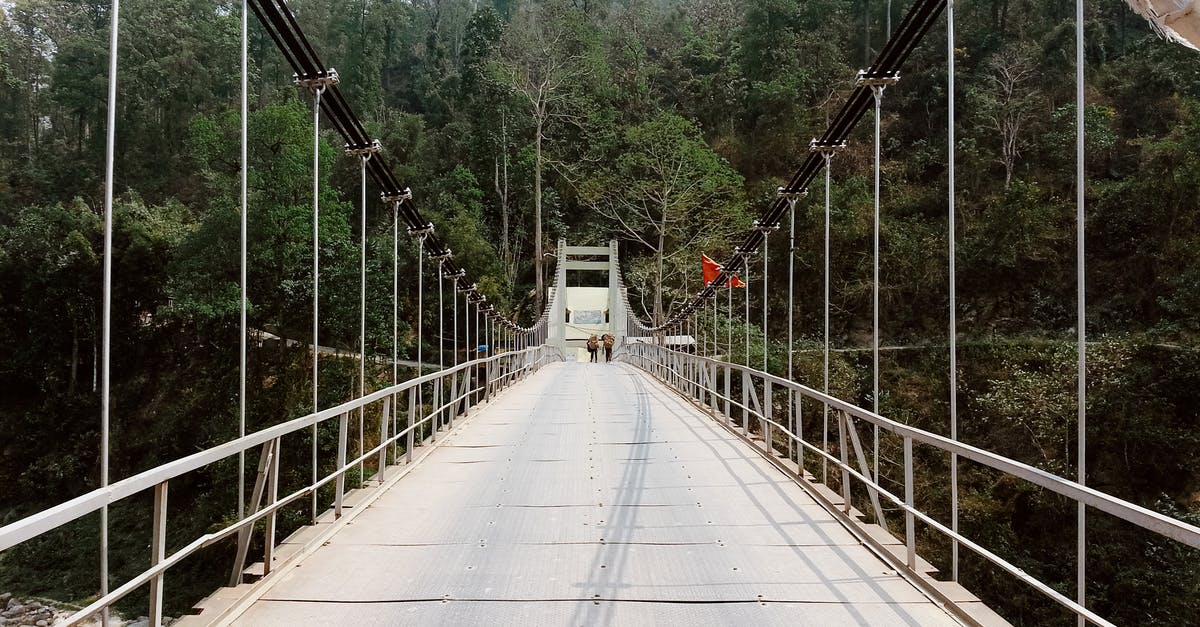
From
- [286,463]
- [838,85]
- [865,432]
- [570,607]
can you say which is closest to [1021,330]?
[865,432]

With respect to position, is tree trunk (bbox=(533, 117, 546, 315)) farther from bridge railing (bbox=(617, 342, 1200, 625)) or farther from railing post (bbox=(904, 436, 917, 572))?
railing post (bbox=(904, 436, 917, 572))

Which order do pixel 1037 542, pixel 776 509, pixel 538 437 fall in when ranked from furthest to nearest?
pixel 1037 542
pixel 538 437
pixel 776 509

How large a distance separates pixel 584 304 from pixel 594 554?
4367 centimetres

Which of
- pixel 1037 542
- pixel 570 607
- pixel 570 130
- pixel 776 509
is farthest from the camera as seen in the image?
pixel 570 130

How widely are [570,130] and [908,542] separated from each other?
50.5 m

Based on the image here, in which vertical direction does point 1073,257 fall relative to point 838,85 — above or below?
below

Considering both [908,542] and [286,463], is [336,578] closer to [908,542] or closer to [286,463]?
[908,542]

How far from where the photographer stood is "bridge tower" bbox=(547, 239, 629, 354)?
136 feet

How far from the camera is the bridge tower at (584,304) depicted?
1628 inches

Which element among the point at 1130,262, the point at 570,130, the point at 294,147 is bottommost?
the point at 1130,262

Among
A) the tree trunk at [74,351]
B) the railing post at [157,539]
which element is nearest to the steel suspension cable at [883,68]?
the railing post at [157,539]

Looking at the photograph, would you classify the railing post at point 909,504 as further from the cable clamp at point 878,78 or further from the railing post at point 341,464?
the cable clamp at point 878,78

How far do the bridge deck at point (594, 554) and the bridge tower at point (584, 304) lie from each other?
107 feet

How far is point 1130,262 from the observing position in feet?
84.8
